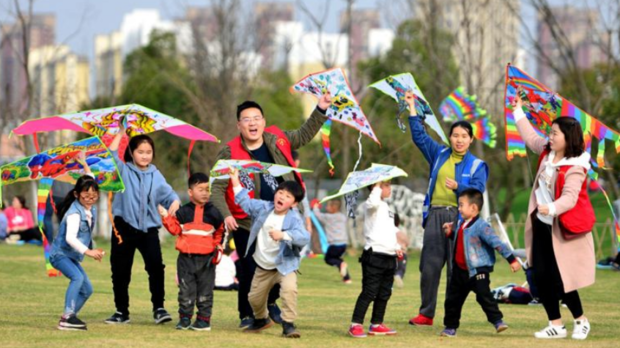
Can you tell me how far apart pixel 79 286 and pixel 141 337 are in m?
0.89

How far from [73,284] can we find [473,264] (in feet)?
10.9

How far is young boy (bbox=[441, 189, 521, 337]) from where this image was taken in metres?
9.50

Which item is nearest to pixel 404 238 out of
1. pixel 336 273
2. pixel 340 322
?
pixel 336 273

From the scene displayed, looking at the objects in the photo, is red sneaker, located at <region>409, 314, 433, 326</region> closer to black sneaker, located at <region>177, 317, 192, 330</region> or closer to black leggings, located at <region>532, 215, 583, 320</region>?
black leggings, located at <region>532, 215, 583, 320</region>

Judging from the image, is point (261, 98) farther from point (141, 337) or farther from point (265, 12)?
point (141, 337)

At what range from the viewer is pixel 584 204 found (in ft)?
30.5

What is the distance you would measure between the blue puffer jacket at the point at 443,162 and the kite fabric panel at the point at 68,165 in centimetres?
268

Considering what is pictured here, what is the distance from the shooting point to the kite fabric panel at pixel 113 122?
399 inches

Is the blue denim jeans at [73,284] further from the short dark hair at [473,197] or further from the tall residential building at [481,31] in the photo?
the tall residential building at [481,31]

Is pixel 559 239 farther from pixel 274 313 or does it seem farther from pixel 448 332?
pixel 274 313

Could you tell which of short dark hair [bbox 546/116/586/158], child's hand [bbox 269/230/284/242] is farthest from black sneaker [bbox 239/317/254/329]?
short dark hair [bbox 546/116/586/158]

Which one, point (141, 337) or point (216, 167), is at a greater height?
point (216, 167)

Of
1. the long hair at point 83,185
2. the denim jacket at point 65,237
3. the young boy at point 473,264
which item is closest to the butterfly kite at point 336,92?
the young boy at point 473,264

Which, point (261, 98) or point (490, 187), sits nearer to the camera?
point (490, 187)
